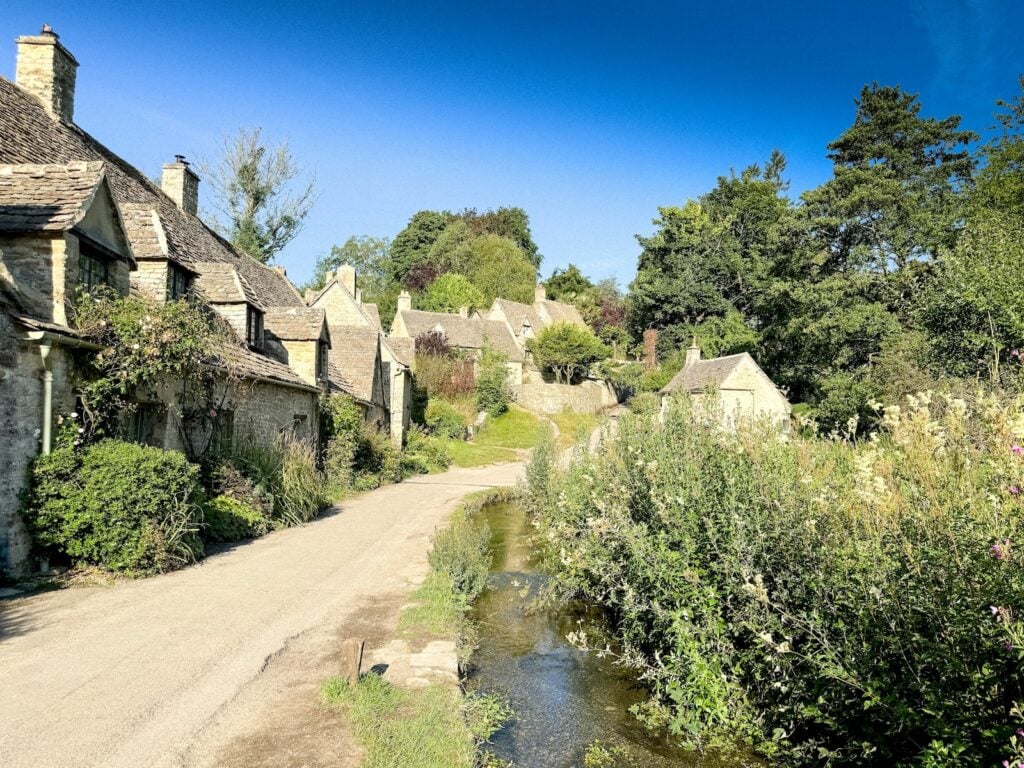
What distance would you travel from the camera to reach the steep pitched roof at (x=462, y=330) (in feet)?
173

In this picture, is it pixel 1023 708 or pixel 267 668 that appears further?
pixel 267 668

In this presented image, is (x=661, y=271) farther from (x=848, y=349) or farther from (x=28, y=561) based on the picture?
(x=28, y=561)

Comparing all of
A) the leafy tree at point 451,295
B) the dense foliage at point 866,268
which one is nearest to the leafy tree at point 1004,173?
the dense foliage at point 866,268

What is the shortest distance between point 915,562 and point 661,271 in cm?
5311

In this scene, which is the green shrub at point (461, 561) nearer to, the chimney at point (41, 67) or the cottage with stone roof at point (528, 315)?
the chimney at point (41, 67)

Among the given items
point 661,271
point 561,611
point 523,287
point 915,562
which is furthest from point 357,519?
point 523,287

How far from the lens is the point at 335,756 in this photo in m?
4.75

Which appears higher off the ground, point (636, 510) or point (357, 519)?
point (636, 510)

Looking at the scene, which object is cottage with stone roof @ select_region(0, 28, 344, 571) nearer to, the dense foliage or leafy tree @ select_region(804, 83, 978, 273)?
the dense foliage

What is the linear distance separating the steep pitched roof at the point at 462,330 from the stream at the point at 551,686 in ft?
134

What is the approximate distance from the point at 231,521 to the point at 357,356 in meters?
15.1

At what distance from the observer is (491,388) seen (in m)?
44.6

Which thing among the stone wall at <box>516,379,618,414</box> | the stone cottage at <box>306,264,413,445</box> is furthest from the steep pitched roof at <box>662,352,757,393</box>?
the stone cottage at <box>306,264,413,445</box>

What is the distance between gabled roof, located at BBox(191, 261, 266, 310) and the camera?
55.7 feet
